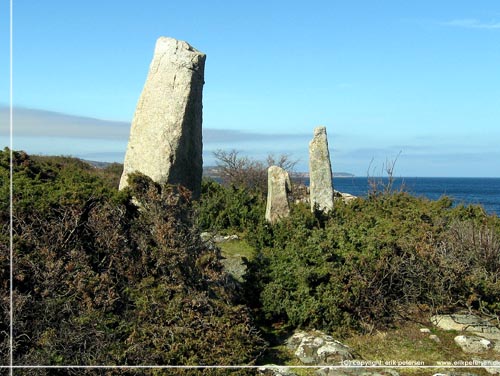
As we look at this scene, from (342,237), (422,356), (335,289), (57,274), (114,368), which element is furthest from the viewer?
(342,237)

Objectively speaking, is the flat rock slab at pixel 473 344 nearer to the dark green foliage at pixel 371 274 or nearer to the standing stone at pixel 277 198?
the dark green foliage at pixel 371 274

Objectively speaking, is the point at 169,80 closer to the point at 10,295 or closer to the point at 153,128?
the point at 153,128

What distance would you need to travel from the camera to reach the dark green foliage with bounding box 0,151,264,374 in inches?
301

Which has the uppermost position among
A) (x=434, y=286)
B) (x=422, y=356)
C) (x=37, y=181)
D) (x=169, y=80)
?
(x=169, y=80)

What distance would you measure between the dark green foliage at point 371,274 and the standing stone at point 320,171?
5478 millimetres

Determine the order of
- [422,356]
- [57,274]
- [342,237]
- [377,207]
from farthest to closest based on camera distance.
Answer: [377,207], [342,237], [422,356], [57,274]

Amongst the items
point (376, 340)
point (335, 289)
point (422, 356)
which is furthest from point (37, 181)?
point (422, 356)

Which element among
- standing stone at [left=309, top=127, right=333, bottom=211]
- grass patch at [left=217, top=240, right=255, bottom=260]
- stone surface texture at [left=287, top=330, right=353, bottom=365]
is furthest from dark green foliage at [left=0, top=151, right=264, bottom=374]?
standing stone at [left=309, top=127, right=333, bottom=211]

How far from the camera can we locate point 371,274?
10.1 meters

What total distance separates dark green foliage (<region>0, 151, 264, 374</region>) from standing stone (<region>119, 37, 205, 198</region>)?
1453mm

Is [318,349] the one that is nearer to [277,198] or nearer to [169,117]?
[169,117]

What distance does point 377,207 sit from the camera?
15273 millimetres

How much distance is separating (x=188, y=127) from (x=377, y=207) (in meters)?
5.83

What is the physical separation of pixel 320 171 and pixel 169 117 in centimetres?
725
